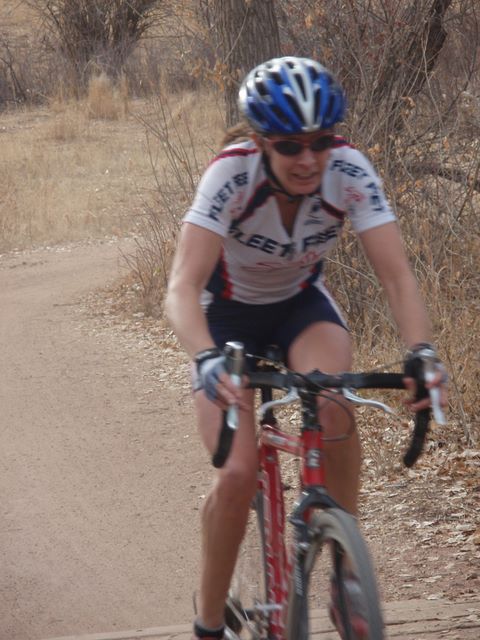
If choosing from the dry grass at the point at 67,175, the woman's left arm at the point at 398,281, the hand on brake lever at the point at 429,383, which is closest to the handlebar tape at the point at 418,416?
the hand on brake lever at the point at 429,383

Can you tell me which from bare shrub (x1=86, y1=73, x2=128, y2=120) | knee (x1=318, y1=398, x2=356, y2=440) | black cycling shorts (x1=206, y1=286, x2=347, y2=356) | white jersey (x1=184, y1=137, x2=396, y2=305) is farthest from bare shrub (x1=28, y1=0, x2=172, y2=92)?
knee (x1=318, y1=398, x2=356, y2=440)

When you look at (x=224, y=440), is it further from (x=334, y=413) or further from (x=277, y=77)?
(x=277, y=77)

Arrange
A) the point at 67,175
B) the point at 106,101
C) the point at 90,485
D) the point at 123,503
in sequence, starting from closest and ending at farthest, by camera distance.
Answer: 1. the point at 123,503
2. the point at 90,485
3. the point at 67,175
4. the point at 106,101

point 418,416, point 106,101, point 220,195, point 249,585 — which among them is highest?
point 220,195

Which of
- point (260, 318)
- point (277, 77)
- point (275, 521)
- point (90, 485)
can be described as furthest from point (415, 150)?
point (275, 521)

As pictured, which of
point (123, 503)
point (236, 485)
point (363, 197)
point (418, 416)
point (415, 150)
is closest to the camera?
point (418, 416)

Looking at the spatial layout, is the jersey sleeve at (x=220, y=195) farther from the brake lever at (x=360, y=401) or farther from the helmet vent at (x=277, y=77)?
the brake lever at (x=360, y=401)

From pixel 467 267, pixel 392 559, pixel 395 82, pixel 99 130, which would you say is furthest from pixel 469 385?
pixel 99 130

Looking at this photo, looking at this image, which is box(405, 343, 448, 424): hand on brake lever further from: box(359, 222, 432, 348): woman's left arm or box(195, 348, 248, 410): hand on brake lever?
box(195, 348, 248, 410): hand on brake lever

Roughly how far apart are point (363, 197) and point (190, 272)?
0.55 metres

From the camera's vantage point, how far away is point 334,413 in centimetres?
312

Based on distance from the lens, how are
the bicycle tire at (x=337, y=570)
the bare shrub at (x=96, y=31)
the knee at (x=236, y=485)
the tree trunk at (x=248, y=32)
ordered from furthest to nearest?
the bare shrub at (x=96, y=31) → the tree trunk at (x=248, y=32) → the knee at (x=236, y=485) → the bicycle tire at (x=337, y=570)

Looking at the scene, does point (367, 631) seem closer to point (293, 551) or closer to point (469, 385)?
point (293, 551)

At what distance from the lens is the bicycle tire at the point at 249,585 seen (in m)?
3.46
